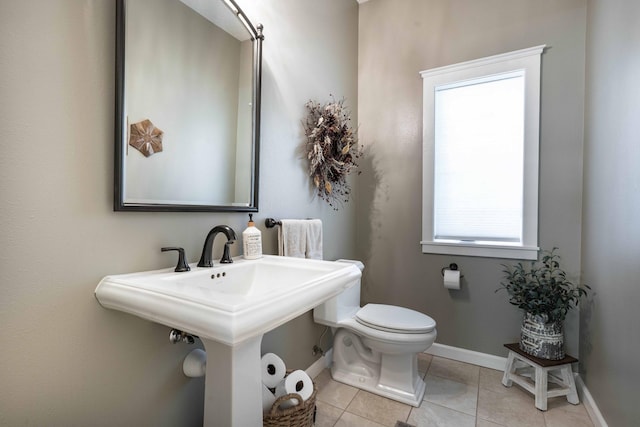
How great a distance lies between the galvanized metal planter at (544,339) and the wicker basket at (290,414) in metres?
1.39

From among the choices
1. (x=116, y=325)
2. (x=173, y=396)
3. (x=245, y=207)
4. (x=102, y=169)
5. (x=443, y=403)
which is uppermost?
(x=102, y=169)

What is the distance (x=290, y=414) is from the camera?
1.25m

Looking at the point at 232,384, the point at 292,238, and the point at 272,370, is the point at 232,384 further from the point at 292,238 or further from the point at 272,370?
the point at 292,238

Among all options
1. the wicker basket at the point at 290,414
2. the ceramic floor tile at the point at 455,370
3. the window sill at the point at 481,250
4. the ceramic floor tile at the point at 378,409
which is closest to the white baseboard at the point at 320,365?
the ceramic floor tile at the point at 378,409

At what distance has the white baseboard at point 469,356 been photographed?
2102 mm

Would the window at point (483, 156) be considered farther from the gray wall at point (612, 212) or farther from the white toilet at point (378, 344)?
the white toilet at point (378, 344)

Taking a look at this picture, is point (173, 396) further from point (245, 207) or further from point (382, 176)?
point (382, 176)

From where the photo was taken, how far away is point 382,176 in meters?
2.51

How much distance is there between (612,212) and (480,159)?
89 centimetres

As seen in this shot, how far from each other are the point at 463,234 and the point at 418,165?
2.08ft

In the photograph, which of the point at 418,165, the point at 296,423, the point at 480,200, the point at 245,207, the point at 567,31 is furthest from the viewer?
the point at 418,165

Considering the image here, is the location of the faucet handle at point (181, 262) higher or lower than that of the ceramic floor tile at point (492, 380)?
higher

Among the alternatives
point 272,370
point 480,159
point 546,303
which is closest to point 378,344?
point 272,370

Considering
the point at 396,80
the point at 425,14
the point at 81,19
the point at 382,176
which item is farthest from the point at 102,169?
the point at 425,14
